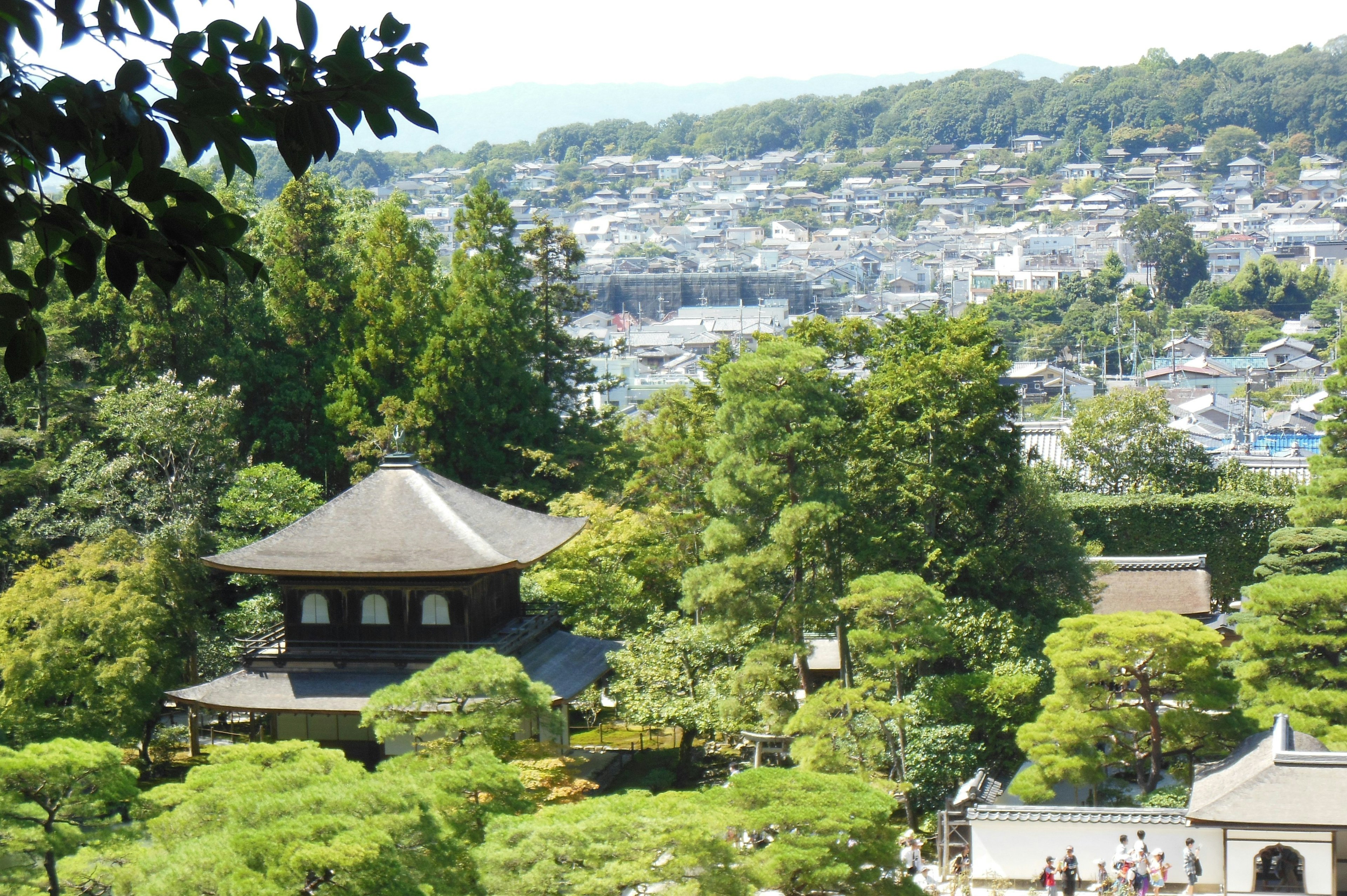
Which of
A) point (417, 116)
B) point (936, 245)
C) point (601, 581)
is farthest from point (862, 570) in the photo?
point (936, 245)

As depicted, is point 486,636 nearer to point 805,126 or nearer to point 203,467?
point 203,467

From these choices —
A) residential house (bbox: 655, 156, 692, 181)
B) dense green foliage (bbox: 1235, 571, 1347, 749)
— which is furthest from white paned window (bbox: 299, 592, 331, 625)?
residential house (bbox: 655, 156, 692, 181)

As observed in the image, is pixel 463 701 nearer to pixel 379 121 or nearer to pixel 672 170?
pixel 379 121

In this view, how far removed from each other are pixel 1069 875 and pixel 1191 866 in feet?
3.98

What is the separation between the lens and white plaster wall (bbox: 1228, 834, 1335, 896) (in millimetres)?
14094

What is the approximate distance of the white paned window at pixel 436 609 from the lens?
17.7m

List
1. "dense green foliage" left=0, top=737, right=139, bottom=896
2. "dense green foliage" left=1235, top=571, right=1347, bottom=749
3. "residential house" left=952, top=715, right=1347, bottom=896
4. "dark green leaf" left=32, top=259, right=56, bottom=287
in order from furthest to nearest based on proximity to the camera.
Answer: "dense green foliage" left=1235, top=571, right=1347, bottom=749, "residential house" left=952, top=715, right=1347, bottom=896, "dense green foliage" left=0, top=737, right=139, bottom=896, "dark green leaf" left=32, top=259, right=56, bottom=287

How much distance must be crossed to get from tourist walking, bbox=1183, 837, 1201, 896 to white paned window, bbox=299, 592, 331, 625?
1038 centimetres

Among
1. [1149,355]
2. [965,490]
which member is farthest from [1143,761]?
[1149,355]

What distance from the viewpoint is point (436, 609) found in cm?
1773

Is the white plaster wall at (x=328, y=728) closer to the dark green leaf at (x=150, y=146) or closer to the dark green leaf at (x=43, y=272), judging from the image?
the dark green leaf at (x=43, y=272)

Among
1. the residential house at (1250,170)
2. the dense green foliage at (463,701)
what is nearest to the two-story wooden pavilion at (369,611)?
the dense green foliage at (463,701)

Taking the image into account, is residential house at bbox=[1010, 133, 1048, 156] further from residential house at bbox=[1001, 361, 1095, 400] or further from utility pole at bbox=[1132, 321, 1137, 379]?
residential house at bbox=[1001, 361, 1095, 400]

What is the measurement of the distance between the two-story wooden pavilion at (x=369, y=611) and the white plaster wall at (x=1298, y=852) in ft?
24.7
